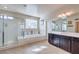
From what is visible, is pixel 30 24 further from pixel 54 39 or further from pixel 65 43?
pixel 65 43

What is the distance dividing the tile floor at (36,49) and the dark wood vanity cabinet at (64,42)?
0.75ft

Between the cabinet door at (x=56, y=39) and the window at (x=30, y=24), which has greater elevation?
the window at (x=30, y=24)

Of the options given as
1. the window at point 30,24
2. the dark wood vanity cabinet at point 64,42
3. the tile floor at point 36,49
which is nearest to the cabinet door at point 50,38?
the dark wood vanity cabinet at point 64,42

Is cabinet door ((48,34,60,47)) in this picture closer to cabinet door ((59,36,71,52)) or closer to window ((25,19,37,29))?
cabinet door ((59,36,71,52))

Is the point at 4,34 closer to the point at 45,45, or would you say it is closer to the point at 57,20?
the point at 45,45

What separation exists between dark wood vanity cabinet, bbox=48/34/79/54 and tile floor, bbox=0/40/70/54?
23 centimetres

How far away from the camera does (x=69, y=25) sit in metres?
3.14

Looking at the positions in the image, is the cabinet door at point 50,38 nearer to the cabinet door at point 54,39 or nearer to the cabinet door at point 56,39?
the cabinet door at point 54,39

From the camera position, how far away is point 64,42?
3.82 m

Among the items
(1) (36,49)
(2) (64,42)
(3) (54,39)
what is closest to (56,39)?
(3) (54,39)

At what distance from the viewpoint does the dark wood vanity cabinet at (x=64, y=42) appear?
10.8ft

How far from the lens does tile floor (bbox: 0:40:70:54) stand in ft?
9.24

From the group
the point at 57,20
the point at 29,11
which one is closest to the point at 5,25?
the point at 29,11

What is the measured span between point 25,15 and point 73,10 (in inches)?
49.2
